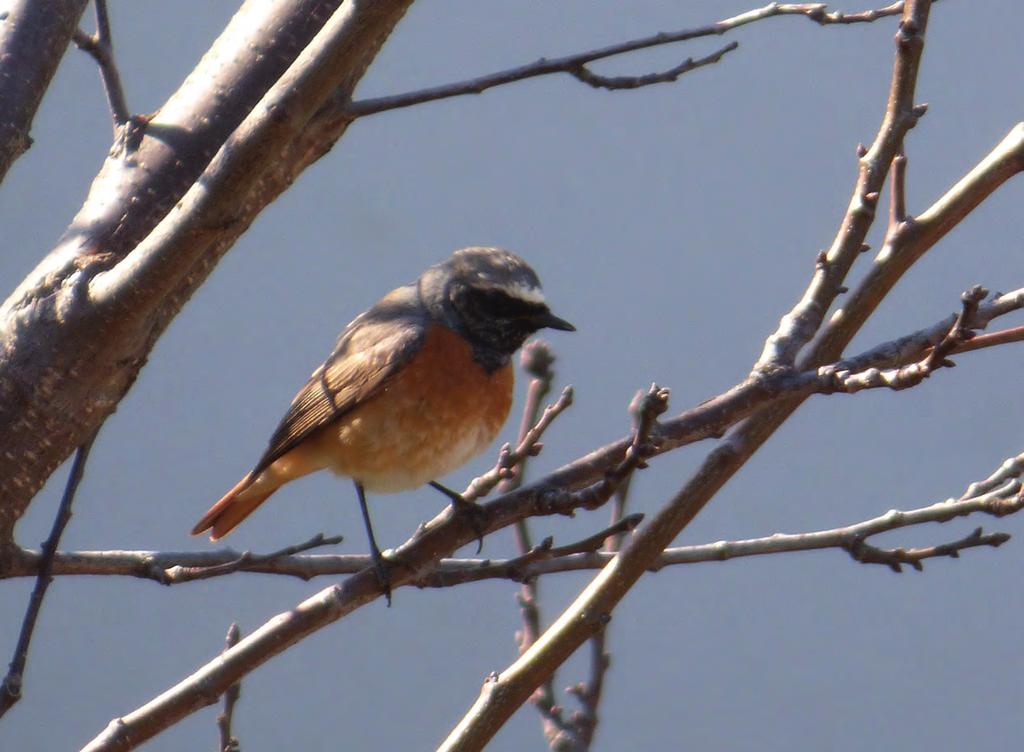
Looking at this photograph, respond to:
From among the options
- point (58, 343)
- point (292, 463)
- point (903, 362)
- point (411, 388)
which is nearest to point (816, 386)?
point (903, 362)

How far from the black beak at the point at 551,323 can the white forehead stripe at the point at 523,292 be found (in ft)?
0.13

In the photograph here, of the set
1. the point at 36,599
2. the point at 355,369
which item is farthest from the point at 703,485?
the point at 355,369

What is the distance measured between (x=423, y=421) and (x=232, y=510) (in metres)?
0.62

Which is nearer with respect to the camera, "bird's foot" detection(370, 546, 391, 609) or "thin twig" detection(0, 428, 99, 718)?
"thin twig" detection(0, 428, 99, 718)

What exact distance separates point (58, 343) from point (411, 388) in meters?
1.23

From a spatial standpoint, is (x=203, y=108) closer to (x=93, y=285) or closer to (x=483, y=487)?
(x=93, y=285)

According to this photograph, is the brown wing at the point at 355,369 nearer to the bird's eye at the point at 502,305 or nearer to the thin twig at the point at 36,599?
the bird's eye at the point at 502,305

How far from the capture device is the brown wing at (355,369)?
9.20ft

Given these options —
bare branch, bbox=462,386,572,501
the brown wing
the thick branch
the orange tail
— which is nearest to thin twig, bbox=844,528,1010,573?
bare branch, bbox=462,386,572,501

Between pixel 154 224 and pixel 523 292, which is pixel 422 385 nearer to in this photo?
pixel 523 292

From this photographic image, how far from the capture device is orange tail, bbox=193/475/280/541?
3.01 meters

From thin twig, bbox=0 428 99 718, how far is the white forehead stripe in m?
1.28

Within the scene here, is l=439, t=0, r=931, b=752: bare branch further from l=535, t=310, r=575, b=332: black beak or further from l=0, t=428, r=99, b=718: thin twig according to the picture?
l=535, t=310, r=575, b=332: black beak

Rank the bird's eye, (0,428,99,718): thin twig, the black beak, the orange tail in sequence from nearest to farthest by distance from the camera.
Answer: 1. (0,428,99,718): thin twig
2. the black beak
3. the bird's eye
4. the orange tail
